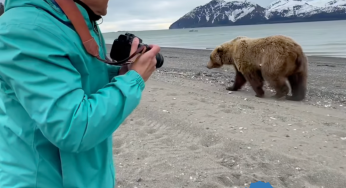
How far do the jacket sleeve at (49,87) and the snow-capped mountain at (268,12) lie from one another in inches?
6473

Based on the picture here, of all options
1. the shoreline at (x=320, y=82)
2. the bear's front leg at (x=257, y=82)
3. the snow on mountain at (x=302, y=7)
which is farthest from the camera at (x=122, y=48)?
the snow on mountain at (x=302, y=7)

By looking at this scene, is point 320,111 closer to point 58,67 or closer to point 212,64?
point 212,64

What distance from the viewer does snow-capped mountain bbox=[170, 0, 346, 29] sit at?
516ft

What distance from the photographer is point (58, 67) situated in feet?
3.83

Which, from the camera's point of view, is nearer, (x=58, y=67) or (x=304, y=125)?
(x=58, y=67)

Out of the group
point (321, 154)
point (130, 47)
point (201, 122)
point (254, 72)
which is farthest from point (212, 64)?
point (130, 47)

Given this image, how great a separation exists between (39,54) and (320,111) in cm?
621

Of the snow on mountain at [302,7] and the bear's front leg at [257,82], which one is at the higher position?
the snow on mountain at [302,7]

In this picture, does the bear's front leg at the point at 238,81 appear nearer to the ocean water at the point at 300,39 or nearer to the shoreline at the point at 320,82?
the shoreline at the point at 320,82

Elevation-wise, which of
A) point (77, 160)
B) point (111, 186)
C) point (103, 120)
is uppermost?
point (103, 120)

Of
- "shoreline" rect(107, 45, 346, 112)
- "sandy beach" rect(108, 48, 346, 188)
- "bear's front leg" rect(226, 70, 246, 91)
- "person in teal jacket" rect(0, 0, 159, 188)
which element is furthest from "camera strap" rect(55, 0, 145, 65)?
"bear's front leg" rect(226, 70, 246, 91)

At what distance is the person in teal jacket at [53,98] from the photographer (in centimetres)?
113

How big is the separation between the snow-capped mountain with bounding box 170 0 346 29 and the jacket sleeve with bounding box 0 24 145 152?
6473 inches

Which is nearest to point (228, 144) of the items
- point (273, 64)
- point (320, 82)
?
point (273, 64)
